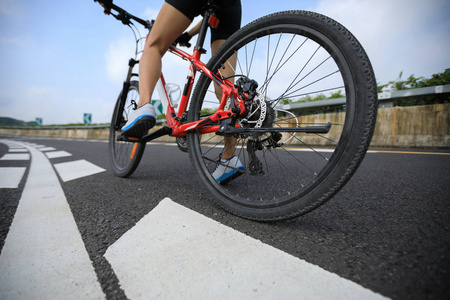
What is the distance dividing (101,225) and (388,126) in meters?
6.77

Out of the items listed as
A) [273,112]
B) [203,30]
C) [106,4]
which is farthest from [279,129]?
[106,4]

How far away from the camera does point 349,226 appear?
97 centimetres

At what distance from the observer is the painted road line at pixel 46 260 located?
0.61 meters

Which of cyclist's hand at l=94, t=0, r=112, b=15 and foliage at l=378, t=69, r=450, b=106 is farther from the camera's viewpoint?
foliage at l=378, t=69, r=450, b=106

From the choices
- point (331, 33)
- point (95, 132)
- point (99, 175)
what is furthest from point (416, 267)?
point (95, 132)

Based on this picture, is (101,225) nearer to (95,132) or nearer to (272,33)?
(272,33)

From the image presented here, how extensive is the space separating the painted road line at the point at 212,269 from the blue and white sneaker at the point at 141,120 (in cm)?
87

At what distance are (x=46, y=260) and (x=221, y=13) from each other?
185 cm

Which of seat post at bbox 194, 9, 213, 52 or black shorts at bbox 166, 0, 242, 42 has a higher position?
black shorts at bbox 166, 0, 242, 42

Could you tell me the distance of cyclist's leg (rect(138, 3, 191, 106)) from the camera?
1.50m

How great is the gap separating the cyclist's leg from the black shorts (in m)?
0.03

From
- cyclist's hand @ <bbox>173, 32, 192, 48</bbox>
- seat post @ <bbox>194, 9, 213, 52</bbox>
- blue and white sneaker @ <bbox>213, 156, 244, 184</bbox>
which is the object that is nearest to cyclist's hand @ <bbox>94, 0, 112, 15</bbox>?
cyclist's hand @ <bbox>173, 32, 192, 48</bbox>

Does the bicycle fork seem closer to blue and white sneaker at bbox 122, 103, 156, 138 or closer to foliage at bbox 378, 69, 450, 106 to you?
blue and white sneaker at bbox 122, 103, 156, 138

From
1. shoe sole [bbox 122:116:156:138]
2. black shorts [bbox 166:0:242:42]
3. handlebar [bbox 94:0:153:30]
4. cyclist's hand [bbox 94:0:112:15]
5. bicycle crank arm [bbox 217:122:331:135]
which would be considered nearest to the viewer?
bicycle crank arm [bbox 217:122:331:135]
